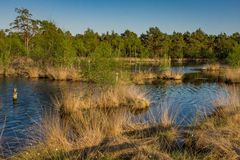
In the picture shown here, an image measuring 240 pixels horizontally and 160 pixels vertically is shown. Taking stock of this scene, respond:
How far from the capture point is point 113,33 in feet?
286

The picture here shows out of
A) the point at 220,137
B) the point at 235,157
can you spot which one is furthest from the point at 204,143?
the point at 235,157

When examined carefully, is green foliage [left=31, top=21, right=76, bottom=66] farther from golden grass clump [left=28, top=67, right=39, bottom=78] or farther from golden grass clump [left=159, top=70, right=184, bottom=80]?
golden grass clump [left=159, top=70, right=184, bottom=80]

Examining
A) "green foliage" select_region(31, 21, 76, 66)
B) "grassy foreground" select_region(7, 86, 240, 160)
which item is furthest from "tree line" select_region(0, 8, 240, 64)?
"grassy foreground" select_region(7, 86, 240, 160)

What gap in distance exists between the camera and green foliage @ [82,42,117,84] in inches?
731

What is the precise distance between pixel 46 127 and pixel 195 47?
3279 inches

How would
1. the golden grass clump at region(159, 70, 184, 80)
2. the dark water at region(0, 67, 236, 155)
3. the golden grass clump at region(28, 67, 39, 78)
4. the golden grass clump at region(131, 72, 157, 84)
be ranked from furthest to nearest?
the golden grass clump at region(159, 70, 184, 80)
the golden grass clump at region(28, 67, 39, 78)
the golden grass clump at region(131, 72, 157, 84)
the dark water at region(0, 67, 236, 155)

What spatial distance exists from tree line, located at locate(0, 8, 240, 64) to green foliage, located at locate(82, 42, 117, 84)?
317 millimetres

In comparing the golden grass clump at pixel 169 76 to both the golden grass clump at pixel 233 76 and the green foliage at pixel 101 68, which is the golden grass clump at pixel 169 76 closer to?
the golden grass clump at pixel 233 76

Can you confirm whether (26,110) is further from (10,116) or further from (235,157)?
A: (235,157)

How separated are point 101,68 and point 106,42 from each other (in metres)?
9.49

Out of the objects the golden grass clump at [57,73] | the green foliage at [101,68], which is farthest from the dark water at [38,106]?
the golden grass clump at [57,73]

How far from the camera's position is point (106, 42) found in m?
27.9

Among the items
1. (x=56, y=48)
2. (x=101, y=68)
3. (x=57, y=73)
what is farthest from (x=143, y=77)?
(x=101, y=68)

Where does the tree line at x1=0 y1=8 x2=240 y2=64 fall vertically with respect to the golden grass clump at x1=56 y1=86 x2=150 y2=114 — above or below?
above
